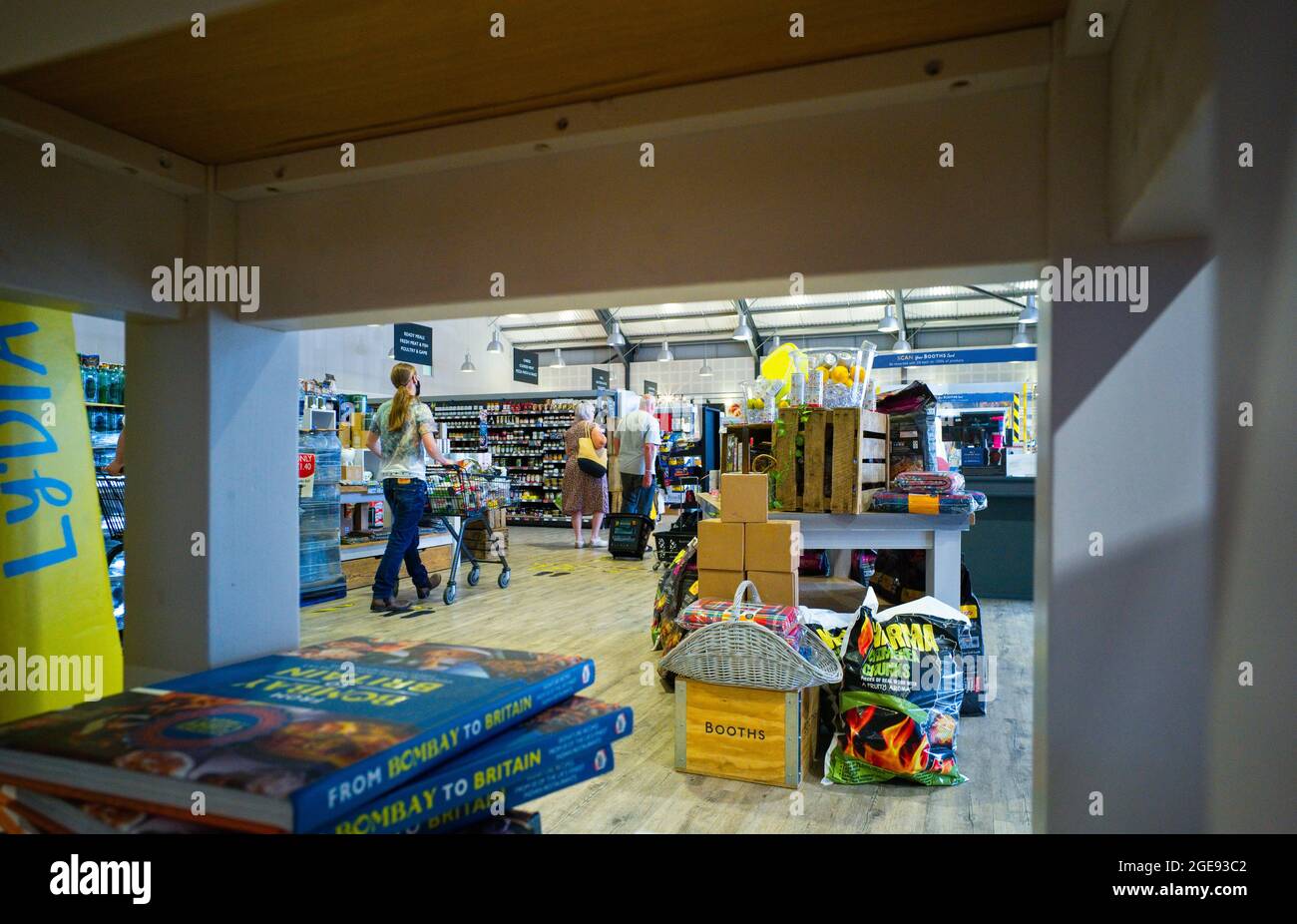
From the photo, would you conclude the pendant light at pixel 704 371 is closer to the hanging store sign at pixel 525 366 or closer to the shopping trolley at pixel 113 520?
the hanging store sign at pixel 525 366

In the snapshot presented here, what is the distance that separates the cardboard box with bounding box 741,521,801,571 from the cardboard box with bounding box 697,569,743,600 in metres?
0.07

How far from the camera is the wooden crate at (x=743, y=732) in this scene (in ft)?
8.59

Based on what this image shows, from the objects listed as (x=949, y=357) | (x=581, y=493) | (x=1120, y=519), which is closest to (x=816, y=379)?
(x=1120, y=519)

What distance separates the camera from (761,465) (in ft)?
11.6

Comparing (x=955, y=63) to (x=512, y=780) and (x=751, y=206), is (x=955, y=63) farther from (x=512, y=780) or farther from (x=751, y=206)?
(x=512, y=780)

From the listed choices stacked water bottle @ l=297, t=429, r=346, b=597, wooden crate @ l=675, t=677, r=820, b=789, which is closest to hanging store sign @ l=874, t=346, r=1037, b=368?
stacked water bottle @ l=297, t=429, r=346, b=597

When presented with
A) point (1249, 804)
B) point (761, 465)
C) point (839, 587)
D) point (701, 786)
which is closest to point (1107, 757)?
point (1249, 804)

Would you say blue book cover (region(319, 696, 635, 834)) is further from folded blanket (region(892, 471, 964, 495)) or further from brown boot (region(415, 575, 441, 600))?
brown boot (region(415, 575, 441, 600))

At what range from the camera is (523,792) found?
754 mm

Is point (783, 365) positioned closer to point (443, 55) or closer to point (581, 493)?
point (443, 55)

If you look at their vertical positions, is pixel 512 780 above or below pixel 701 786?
above

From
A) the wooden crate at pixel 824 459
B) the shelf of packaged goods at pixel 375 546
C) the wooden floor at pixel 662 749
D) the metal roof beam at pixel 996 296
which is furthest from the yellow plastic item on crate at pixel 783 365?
the metal roof beam at pixel 996 296

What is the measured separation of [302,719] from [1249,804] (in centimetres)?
112

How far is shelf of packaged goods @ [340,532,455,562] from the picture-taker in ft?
21.9
